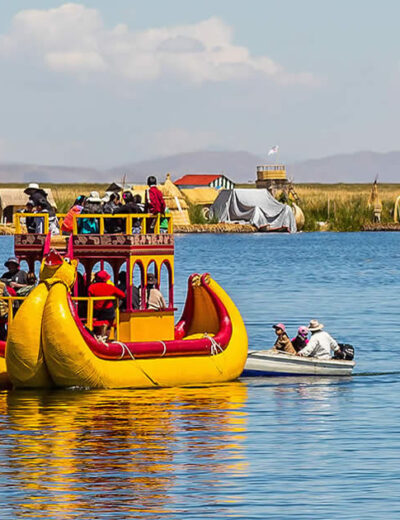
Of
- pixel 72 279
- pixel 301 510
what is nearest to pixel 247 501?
pixel 301 510

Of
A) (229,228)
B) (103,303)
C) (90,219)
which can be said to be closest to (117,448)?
(103,303)

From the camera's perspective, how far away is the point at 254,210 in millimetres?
137875

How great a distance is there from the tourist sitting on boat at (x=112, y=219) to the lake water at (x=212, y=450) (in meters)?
3.22

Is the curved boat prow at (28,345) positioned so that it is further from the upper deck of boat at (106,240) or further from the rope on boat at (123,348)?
the upper deck of boat at (106,240)

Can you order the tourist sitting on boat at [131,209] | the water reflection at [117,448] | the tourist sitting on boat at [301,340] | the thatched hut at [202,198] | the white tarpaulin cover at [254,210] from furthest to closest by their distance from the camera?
the thatched hut at [202,198], the white tarpaulin cover at [254,210], the tourist sitting on boat at [301,340], the tourist sitting on boat at [131,209], the water reflection at [117,448]

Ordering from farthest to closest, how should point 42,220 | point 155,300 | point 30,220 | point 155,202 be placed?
point 30,220 → point 42,220 → point 155,300 → point 155,202

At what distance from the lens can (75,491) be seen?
17.7 metres

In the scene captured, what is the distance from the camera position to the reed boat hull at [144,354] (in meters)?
24.0

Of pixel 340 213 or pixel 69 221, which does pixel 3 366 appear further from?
pixel 340 213

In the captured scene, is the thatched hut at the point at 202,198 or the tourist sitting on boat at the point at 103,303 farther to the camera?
the thatched hut at the point at 202,198

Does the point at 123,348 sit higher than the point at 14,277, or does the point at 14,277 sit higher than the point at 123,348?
the point at 14,277

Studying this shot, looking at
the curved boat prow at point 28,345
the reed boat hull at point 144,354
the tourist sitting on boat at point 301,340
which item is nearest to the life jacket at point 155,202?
the reed boat hull at point 144,354

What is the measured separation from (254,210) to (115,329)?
368ft

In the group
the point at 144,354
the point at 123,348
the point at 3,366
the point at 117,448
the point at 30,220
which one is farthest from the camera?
the point at 30,220
